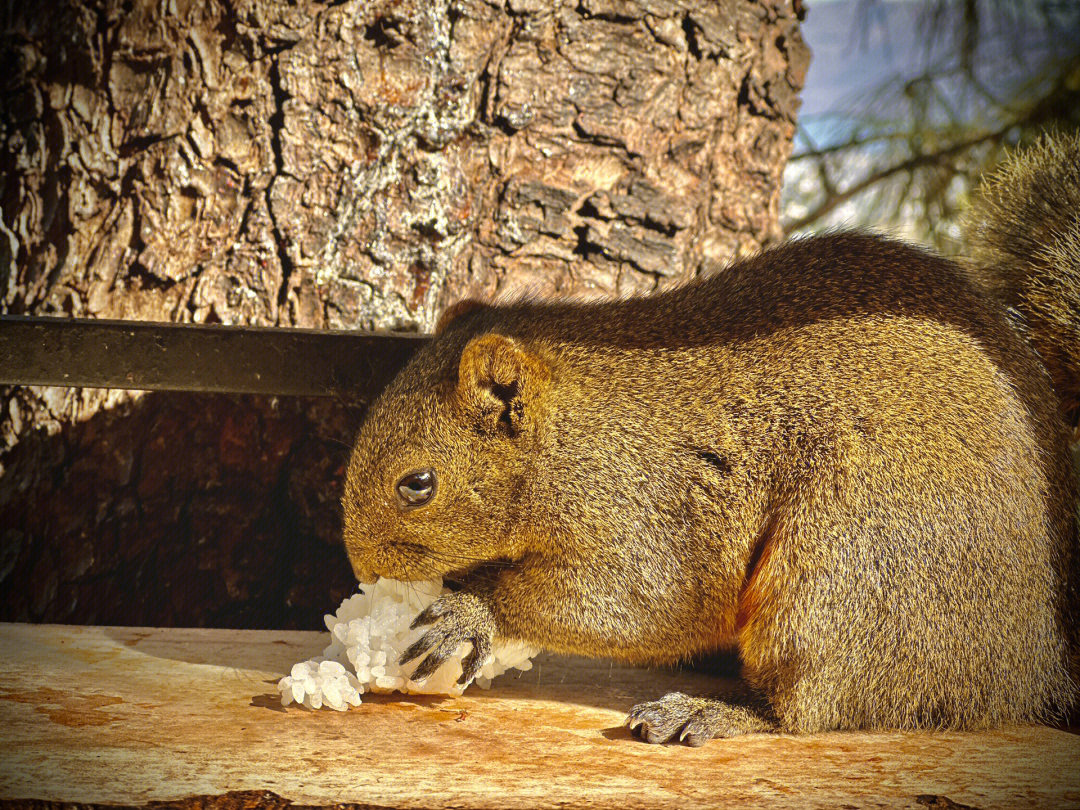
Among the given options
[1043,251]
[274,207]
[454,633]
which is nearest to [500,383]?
Result: [454,633]

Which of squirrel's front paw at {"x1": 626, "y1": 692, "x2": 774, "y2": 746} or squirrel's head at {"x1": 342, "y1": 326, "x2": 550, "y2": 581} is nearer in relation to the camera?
squirrel's front paw at {"x1": 626, "y1": 692, "x2": 774, "y2": 746}

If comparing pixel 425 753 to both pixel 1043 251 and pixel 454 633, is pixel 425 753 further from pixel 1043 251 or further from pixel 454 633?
pixel 1043 251

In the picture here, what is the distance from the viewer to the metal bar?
6.57 ft

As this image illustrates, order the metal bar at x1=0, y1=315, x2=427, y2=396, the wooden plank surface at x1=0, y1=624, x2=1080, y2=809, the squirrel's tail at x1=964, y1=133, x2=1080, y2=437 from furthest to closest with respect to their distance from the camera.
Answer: the metal bar at x1=0, y1=315, x2=427, y2=396
the squirrel's tail at x1=964, y1=133, x2=1080, y2=437
the wooden plank surface at x1=0, y1=624, x2=1080, y2=809

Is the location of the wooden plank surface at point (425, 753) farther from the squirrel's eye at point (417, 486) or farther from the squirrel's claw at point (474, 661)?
the squirrel's eye at point (417, 486)

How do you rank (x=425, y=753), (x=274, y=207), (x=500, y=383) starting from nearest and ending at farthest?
(x=425, y=753), (x=500, y=383), (x=274, y=207)

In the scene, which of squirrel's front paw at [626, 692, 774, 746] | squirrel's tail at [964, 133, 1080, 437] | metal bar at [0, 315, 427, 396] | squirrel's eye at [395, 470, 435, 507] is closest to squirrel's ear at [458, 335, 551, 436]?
squirrel's eye at [395, 470, 435, 507]

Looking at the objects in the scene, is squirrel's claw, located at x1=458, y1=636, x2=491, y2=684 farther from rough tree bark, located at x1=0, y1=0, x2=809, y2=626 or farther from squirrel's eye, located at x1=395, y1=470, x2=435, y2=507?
rough tree bark, located at x1=0, y1=0, x2=809, y2=626

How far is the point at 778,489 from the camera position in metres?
1.66

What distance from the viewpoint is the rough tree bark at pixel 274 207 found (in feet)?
7.33

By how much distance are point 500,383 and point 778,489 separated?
1.70ft

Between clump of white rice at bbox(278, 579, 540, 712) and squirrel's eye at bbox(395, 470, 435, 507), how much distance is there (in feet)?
0.57

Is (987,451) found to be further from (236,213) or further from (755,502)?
(236,213)

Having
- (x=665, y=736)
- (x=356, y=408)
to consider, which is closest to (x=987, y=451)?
(x=665, y=736)
